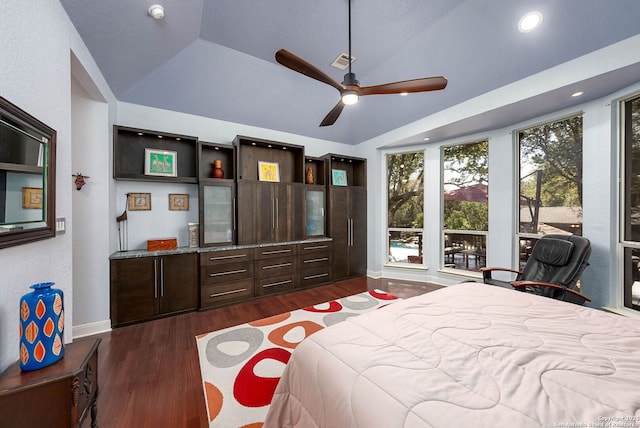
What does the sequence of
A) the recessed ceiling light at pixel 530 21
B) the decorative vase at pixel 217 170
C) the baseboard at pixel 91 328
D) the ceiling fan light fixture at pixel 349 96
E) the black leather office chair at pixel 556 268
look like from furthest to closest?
the decorative vase at pixel 217 170 → the baseboard at pixel 91 328 → the black leather office chair at pixel 556 268 → the recessed ceiling light at pixel 530 21 → the ceiling fan light fixture at pixel 349 96

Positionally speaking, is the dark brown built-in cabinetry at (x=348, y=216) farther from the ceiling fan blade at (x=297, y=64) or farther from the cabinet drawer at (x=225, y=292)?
the ceiling fan blade at (x=297, y=64)

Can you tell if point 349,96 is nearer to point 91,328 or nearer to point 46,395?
point 46,395

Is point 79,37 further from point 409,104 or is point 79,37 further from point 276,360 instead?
point 409,104

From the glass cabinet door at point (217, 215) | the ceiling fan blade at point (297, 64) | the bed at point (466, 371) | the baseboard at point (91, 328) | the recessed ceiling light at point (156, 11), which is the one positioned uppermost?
the recessed ceiling light at point (156, 11)

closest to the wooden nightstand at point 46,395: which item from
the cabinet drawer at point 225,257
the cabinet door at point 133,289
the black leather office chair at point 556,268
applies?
the cabinet door at point 133,289

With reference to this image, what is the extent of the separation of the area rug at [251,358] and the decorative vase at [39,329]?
0.96 metres

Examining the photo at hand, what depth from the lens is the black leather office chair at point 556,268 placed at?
2.40m

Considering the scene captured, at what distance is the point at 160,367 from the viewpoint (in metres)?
2.04

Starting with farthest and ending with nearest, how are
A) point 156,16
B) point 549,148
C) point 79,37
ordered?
1. point 549,148
2. point 156,16
3. point 79,37

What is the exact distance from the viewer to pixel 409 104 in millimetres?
3727

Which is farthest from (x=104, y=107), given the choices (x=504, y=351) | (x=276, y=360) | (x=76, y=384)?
(x=504, y=351)

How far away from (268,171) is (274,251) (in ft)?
4.32

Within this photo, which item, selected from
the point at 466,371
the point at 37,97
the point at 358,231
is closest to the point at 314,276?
the point at 358,231

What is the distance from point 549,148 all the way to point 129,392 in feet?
17.2
